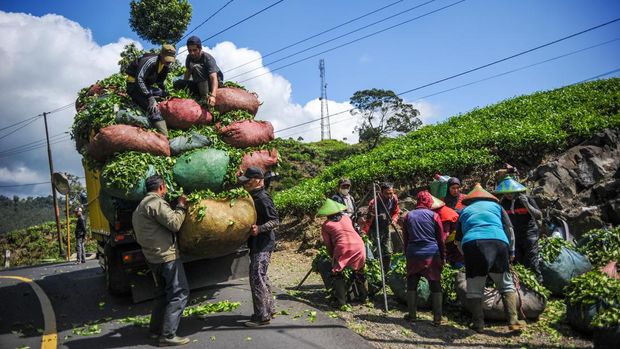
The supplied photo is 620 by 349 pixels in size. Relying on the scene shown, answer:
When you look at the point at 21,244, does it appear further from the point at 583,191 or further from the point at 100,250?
the point at 583,191

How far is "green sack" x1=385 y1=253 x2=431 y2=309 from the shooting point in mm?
5980

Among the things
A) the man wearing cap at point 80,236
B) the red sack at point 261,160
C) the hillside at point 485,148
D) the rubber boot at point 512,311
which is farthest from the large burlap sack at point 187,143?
the man wearing cap at point 80,236

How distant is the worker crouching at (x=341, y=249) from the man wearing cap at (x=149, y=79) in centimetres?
288

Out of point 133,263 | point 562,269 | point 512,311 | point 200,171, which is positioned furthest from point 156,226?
point 562,269

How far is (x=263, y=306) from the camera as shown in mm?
5211

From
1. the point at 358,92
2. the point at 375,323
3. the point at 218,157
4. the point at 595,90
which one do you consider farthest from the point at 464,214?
the point at 358,92

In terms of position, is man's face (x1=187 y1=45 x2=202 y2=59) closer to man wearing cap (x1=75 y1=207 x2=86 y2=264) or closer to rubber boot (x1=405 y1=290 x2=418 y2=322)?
rubber boot (x1=405 y1=290 x2=418 y2=322)

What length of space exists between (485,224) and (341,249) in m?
2.11

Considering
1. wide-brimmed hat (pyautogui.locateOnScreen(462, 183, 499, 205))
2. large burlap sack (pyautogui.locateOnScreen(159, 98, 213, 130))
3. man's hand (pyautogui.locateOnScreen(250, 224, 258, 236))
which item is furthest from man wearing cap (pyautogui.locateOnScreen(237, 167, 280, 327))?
wide-brimmed hat (pyautogui.locateOnScreen(462, 183, 499, 205))

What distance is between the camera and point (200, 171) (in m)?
5.57

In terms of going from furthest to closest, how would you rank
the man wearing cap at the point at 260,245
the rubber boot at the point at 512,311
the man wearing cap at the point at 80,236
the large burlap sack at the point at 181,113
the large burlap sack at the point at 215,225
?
the man wearing cap at the point at 80,236, the large burlap sack at the point at 181,113, the man wearing cap at the point at 260,245, the large burlap sack at the point at 215,225, the rubber boot at the point at 512,311

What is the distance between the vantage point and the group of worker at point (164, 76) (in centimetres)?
646

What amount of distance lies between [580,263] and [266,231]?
4.79 meters

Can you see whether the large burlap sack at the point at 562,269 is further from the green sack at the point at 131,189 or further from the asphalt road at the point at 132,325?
the green sack at the point at 131,189
